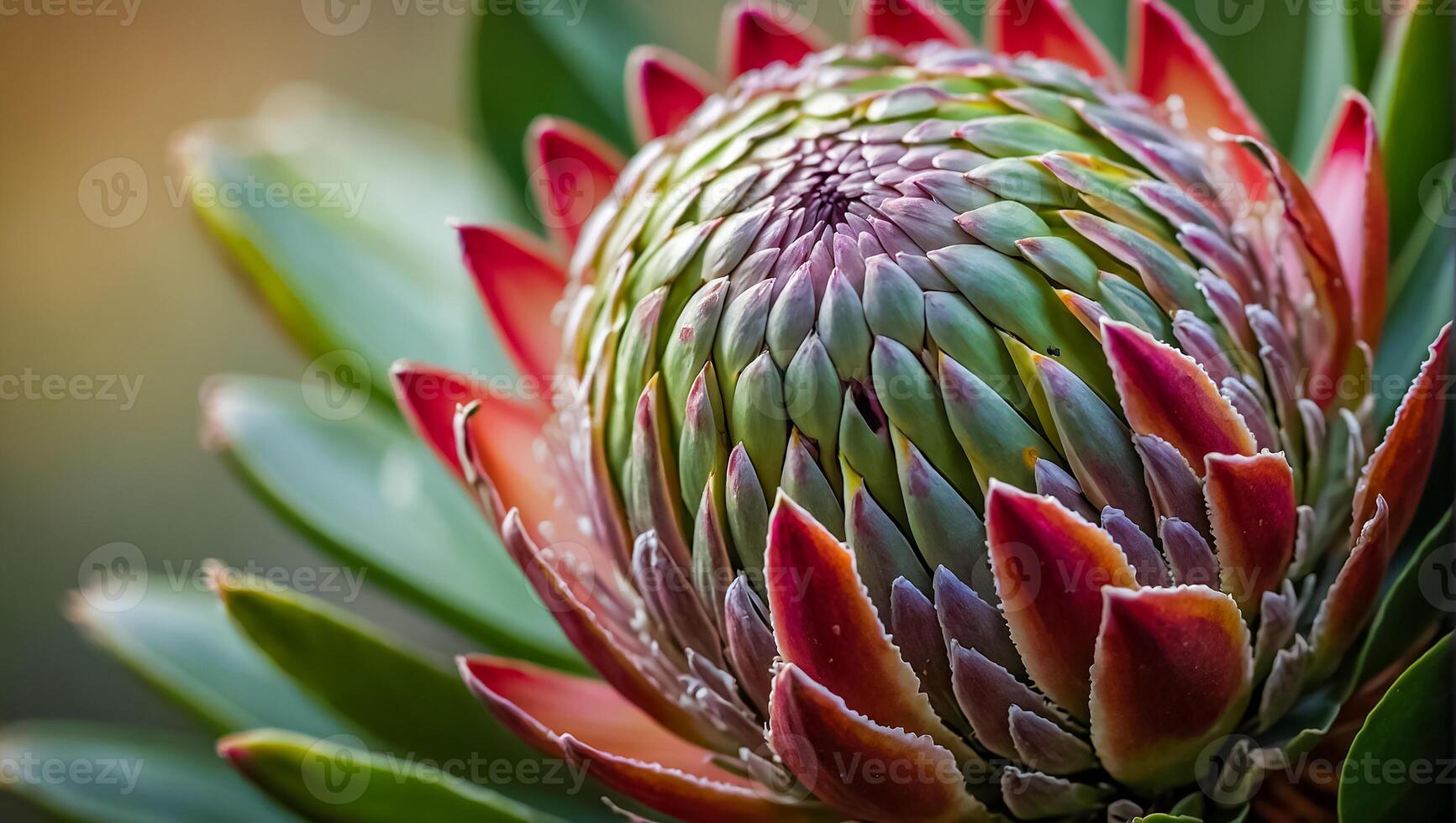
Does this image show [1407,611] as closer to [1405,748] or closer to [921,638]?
[1405,748]

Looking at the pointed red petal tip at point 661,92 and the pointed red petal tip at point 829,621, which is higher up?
the pointed red petal tip at point 661,92

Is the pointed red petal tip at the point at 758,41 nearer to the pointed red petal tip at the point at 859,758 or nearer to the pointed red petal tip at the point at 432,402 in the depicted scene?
the pointed red petal tip at the point at 432,402

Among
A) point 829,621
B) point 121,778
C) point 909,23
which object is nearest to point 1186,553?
point 829,621

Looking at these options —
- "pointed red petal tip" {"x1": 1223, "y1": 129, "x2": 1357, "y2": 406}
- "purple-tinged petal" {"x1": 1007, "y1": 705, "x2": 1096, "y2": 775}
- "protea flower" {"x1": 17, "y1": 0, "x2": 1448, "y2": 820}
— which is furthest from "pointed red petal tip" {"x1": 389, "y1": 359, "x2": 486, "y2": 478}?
"pointed red petal tip" {"x1": 1223, "y1": 129, "x2": 1357, "y2": 406}

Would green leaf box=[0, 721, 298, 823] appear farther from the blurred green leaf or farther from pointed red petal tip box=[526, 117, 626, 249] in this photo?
the blurred green leaf

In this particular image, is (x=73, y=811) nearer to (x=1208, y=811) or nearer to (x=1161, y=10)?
(x=1208, y=811)

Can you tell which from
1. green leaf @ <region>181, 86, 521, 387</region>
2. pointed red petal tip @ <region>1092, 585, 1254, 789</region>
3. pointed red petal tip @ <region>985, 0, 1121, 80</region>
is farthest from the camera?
green leaf @ <region>181, 86, 521, 387</region>

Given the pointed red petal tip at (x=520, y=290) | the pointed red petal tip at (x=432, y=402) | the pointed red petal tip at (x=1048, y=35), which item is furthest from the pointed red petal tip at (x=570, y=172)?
the pointed red petal tip at (x=1048, y=35)
